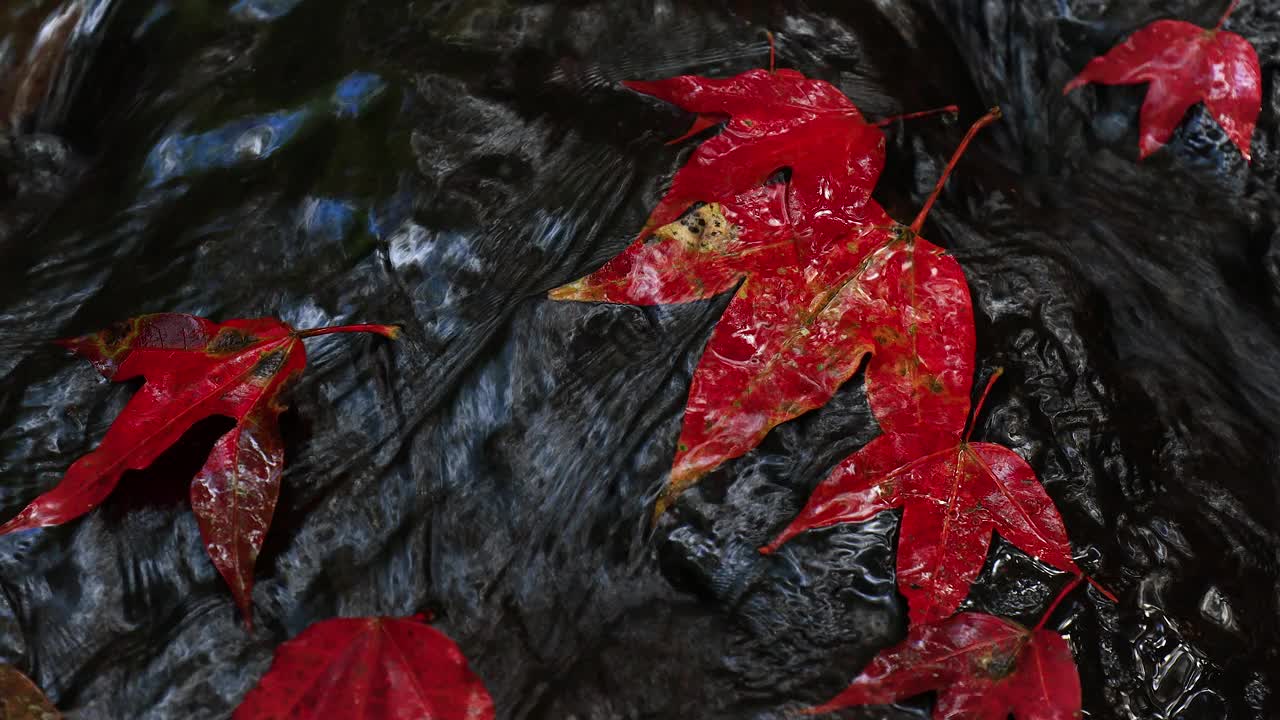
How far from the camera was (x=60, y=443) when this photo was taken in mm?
1243

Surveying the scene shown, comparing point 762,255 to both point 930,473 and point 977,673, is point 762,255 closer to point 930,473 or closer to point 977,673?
point 930,473

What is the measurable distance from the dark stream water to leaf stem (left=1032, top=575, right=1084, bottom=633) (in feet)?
0.05

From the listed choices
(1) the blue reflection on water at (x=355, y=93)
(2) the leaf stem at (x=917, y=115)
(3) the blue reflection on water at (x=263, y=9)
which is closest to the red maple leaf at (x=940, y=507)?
(2) the leaf stem at (x=917, y=115)

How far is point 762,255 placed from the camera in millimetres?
1266

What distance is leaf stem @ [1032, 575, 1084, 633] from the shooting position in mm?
1051

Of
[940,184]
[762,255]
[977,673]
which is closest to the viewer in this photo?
→ [977,673]

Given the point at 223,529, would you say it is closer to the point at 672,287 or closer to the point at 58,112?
the point at 672,287

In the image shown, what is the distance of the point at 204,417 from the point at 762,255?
0.76 meters

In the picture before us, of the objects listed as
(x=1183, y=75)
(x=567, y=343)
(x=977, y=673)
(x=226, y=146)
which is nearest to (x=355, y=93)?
(x=226, y=146)

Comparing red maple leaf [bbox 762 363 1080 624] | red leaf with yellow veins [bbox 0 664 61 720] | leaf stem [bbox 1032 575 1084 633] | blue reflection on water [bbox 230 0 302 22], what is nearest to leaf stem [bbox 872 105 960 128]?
red maple leaf [bbox 762 363 1080 624]

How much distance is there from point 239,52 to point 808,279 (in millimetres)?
1142

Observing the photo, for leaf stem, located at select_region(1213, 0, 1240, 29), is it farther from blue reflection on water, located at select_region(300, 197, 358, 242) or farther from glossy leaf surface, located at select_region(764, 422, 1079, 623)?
blue reflection on water, located at select_region(300, 197, 358, 242)

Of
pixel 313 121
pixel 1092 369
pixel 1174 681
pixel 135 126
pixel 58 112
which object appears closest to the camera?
pixel 1174 681

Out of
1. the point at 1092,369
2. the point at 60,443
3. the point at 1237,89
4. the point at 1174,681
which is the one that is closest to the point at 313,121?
the point at 60,443
